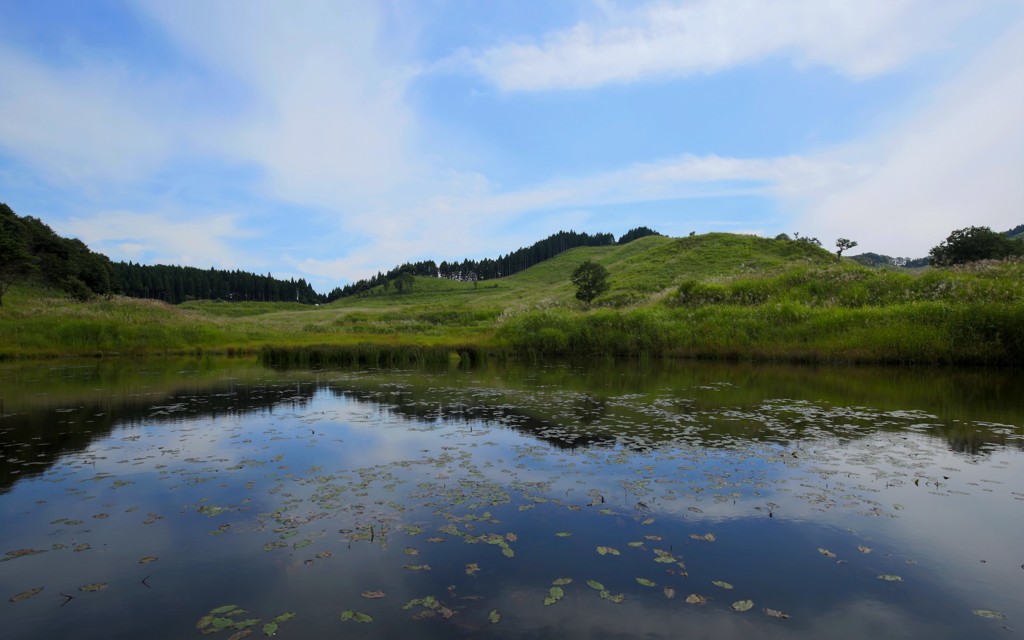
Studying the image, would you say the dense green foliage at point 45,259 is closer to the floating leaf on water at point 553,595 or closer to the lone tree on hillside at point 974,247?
the floating leaf on water at point 553,595

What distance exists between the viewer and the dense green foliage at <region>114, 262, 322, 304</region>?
467ft

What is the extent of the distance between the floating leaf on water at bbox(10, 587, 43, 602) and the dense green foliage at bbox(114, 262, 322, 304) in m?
153

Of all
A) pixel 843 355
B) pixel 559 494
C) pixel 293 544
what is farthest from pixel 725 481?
pixel 843 355

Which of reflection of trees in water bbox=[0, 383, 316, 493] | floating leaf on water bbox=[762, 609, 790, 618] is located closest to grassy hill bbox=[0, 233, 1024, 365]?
reflection of trees in water bbox=[0, 383, 316, 493]

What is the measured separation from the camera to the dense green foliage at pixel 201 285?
14238 cm

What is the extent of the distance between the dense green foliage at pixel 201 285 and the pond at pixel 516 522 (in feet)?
487

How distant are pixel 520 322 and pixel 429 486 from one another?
110 feet

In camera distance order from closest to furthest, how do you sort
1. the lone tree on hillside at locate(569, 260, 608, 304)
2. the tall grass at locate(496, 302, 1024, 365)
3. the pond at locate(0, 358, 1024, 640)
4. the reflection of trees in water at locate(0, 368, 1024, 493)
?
the pond at locate(0, 358, 1024, 640) < the reflection of trees in water at locate(0, 368, 1024, 493) < the tall grass at locate(496, 302, 1024, 365) < the lone tree on hillside at locate(569, 260, 608, 304)

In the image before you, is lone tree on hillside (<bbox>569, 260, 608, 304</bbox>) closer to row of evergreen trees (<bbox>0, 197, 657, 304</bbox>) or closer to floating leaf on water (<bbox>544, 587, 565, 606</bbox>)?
row of evergreen trees (<bbox>0, 197, 657, 304</bbox>)

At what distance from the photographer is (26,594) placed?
585cm

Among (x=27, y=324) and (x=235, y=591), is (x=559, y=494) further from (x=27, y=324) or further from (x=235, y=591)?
(x=27, y=324)

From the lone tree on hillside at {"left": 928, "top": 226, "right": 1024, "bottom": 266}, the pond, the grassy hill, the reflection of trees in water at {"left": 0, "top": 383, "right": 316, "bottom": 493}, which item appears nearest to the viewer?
the pond

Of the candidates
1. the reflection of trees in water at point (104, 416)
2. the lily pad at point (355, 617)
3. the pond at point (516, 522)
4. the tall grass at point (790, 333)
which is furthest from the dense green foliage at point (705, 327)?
the lily pad at point (355, 617)

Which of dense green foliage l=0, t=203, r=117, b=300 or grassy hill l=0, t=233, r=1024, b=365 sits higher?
dense green foliage l=0, t=203, r=117, b=300
